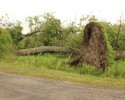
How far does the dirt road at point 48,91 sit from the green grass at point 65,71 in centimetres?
140

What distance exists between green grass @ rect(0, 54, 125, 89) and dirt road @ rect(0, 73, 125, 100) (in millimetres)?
1404

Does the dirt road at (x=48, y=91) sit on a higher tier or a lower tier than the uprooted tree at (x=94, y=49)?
lower

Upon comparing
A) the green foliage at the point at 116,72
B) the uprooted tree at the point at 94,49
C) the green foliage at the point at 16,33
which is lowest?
the green foliage at the point at 116,72

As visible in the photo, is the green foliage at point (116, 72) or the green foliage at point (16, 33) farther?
the green foliage at point (16, 33)

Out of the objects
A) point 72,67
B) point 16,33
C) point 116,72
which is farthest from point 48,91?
point 16,33

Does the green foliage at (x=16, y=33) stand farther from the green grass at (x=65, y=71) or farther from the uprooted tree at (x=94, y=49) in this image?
the uprooted tree at (x=94, y=49)

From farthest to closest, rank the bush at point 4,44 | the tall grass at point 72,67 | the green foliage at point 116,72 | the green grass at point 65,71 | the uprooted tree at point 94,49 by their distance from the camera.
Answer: the bush at point 4,44 → the uprooted tree at point 94,49 → the tall grass at point 72,67 → the green foliage at point 116,72 → the green grass at point 65,71

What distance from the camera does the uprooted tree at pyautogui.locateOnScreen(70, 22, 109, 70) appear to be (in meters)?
14.3

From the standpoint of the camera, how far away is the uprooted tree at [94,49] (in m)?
14.3

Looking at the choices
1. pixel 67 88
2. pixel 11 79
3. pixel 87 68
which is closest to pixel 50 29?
pixel 87 68

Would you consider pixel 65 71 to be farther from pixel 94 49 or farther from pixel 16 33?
pixel 16 33

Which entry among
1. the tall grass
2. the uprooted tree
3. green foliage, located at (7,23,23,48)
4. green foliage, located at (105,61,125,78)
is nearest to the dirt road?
green foliage, located at (105,61,125,78)

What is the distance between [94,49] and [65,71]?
1850mm

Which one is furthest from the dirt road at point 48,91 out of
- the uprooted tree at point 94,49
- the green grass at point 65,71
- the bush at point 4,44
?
the bush at point 4,44
